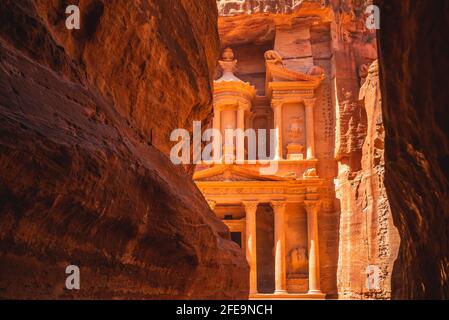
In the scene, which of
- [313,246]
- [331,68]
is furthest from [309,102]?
[313,246]

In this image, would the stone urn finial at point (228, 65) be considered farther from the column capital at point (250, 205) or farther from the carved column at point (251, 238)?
the carved column at point (251, 238)

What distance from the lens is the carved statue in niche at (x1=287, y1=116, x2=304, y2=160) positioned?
32625mm

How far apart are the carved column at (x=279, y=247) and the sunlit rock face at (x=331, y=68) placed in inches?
97.8

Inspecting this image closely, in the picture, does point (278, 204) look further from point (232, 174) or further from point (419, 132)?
point (419, 132)

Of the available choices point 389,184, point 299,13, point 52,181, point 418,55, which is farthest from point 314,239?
point 52,181

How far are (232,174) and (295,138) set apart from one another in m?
5.53

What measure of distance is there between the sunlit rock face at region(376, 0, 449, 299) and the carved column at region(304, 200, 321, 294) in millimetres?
21704

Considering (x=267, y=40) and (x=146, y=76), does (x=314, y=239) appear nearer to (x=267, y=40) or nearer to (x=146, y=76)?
(x=267, y=40)

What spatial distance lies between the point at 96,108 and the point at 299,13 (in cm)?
3131

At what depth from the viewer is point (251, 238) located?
2931 cm

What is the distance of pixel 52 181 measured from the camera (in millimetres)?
3516

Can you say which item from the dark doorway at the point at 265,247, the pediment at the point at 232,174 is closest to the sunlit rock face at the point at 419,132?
the pediment at the point at 232,174

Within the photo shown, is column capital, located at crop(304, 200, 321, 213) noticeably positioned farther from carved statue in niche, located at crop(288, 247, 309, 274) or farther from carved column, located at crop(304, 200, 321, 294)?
carved statue in niche, located at crop(288, 247, 309, 274)

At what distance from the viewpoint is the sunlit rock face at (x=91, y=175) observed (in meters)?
3.43
